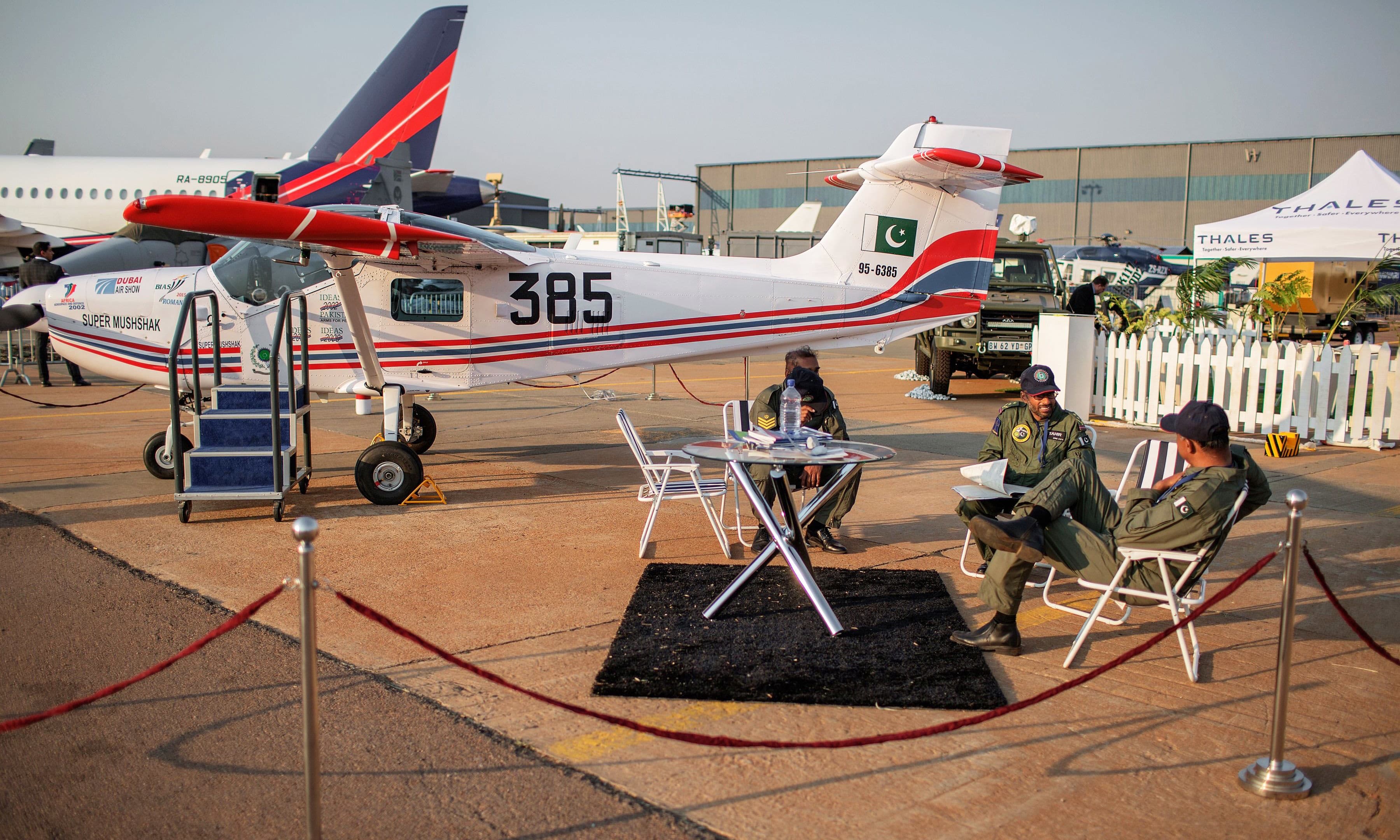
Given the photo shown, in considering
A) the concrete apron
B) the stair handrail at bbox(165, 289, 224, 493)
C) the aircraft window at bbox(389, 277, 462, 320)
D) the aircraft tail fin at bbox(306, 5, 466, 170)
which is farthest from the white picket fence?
the aircraft tail fin at bbox(306, 5, 466, 170)

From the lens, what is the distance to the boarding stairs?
23.0ft

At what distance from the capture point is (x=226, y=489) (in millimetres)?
7090

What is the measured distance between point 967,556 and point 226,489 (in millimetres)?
5407

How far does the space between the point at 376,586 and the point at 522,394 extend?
9520 mm

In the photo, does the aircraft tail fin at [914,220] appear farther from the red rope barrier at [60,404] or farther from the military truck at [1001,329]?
the red rope barrier at [60,404]

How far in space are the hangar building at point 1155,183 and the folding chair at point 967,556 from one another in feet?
135

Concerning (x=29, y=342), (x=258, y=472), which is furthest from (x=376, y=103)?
(x=258, y=472)

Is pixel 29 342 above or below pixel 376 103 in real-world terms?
below

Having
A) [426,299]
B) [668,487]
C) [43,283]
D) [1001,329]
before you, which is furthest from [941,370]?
[43,283]

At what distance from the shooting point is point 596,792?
342 centimetres

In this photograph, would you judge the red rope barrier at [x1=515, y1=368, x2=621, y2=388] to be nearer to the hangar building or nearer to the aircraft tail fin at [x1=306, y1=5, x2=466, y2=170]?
the aircraft tail fin at [x1=306, y1=5, x2=466, y2=170]

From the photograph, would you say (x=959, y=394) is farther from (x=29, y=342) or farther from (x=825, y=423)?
(x=29, y=342)

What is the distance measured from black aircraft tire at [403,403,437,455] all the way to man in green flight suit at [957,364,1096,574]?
233 inches

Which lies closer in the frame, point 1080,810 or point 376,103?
point 1080,810
